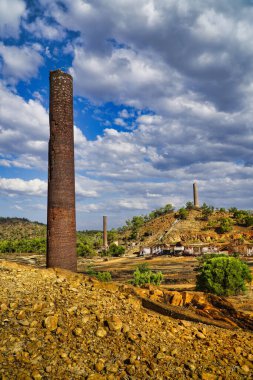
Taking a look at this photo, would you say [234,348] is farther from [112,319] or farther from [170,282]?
[170,282]

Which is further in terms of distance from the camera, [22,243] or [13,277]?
[22,243]

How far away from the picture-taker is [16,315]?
17.8ft

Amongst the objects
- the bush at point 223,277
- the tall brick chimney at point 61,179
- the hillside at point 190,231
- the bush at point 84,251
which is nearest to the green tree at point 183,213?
the hillside at point 190,231

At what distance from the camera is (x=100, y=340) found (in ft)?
16.8

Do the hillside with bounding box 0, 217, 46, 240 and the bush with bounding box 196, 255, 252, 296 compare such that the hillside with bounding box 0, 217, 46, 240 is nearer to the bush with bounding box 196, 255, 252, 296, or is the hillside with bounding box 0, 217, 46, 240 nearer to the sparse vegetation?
the sparse vegetation

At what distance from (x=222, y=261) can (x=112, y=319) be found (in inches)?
510

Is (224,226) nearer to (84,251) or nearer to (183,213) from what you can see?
(183,213)

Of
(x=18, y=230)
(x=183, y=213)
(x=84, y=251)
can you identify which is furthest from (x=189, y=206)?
(x=18, y=230)

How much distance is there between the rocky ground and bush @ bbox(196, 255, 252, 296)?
32.1ft

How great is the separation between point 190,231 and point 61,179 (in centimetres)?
4786

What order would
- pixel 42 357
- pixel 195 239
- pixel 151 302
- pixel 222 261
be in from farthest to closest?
pixel 195 239 → pixel 222 261 → pixel 151 302 → pixel 42 357

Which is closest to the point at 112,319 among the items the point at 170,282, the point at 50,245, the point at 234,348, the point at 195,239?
the point at 234,348

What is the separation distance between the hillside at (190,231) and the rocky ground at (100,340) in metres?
40.2

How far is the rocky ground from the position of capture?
175 inches
